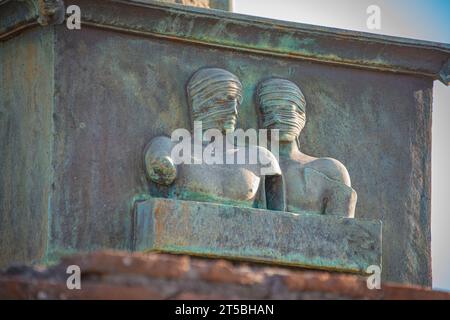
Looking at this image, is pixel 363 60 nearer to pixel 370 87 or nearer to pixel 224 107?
pixel 370 87

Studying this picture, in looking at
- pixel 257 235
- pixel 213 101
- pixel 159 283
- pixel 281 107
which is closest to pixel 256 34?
pixel 281 107

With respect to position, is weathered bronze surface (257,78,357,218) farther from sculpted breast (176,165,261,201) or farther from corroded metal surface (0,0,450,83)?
sculpted breast (176,165,261,201)

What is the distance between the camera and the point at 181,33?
48.2 feet

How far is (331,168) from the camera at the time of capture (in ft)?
48.6

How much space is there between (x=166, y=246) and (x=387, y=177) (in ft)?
6.97

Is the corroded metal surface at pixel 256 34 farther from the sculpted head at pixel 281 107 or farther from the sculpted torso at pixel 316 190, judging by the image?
the sculpted torso at pixel 316 190

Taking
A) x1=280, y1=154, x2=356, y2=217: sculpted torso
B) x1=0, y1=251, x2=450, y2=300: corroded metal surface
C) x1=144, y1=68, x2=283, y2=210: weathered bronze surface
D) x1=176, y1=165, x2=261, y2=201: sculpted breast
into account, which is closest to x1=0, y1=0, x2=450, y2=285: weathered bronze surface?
x1=144, y1=68, x2=283, y2=210: weathered bronze surface

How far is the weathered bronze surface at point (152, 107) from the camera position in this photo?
1423 cm

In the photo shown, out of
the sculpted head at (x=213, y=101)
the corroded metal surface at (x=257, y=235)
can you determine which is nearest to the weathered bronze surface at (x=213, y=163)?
the sculpted head at (x=213, y=101)

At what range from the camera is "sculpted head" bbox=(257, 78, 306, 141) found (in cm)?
1484

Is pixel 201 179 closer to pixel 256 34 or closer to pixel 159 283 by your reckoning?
pixel 256 34

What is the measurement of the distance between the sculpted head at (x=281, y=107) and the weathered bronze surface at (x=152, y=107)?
80 millimetres

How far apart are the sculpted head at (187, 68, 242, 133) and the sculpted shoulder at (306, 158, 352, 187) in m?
0.59
